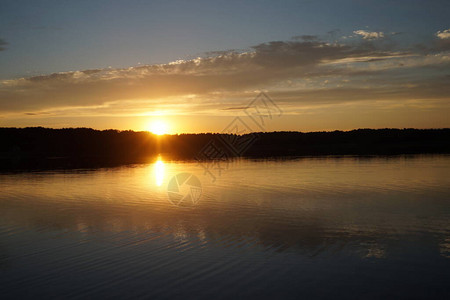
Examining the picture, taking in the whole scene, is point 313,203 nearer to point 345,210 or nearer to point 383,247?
point 345,210

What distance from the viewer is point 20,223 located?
14.4 meters

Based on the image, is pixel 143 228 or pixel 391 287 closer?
pixel 391 287

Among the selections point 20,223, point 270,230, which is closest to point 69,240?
point 20,223

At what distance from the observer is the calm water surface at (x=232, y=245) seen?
25.8 ft

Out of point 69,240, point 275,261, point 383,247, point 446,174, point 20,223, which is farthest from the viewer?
point 446,174

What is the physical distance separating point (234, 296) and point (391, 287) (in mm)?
3149

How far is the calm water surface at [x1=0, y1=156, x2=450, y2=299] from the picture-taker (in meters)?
7.86

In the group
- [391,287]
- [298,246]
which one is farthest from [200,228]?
[391,287]

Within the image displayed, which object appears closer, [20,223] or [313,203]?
[20,223]

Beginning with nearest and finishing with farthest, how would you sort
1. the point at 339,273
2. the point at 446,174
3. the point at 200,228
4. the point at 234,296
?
the point at 234,296
the point at 339,273
the point at 200,228
the point at 446,174

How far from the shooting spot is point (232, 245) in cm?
1084

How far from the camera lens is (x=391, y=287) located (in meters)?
7.69

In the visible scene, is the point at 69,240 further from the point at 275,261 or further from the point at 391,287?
the point at 391,287

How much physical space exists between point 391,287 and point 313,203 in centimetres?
967
